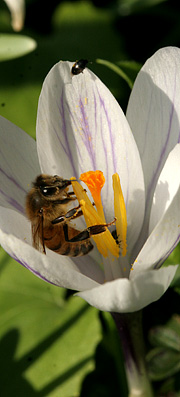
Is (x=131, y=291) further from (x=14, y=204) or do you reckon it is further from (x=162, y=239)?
(x=14, y=204)

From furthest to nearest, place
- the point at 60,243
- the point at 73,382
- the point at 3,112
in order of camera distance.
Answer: the point at 3,112 → the point at 73,382 → the point at 60,243

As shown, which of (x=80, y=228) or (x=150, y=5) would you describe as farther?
(x=150, y=5)

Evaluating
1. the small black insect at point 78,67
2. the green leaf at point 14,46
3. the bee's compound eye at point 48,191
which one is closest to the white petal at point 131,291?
the bee's compound eye at point 48,191

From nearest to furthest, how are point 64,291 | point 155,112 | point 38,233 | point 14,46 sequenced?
point 38,233 < point 155,112 < point 14,46 < point 64,291

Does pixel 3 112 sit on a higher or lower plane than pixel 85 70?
lower

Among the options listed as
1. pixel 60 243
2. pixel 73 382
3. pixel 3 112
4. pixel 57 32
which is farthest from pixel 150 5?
pixel 73 382

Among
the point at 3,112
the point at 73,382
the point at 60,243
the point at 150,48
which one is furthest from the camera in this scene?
the point at 150,48

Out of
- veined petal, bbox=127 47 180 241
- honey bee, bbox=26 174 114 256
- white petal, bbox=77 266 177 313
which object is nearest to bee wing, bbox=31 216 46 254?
honey bee, bbox=26 174 114 256

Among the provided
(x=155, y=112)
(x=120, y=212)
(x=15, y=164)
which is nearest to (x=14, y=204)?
(x=15, y=164)

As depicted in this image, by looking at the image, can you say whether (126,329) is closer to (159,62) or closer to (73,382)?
(73,382)
